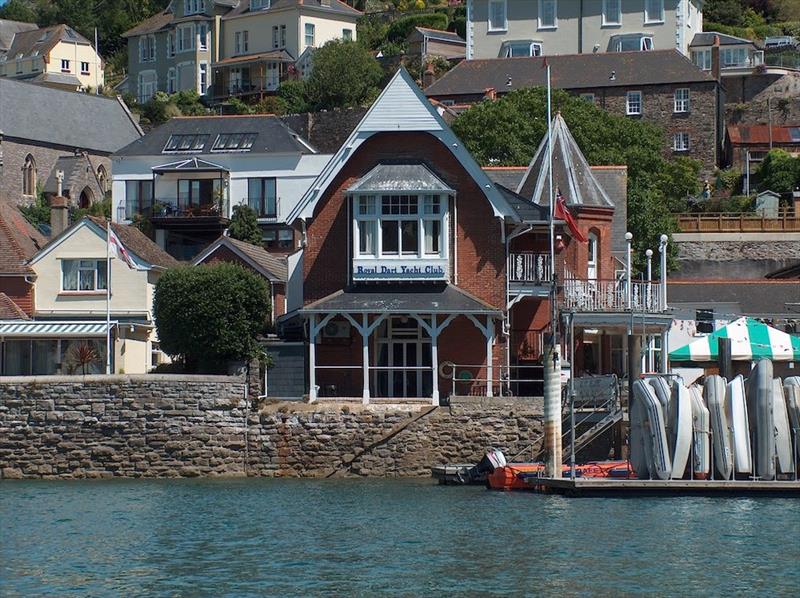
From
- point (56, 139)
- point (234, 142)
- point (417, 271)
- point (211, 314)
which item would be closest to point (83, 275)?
point (211, 314)

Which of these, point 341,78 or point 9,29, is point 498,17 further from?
point 9,29

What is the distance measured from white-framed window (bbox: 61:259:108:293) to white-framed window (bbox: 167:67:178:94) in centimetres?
7674

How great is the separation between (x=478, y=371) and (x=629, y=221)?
865 inches

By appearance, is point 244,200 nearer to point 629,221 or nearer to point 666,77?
point 629,221

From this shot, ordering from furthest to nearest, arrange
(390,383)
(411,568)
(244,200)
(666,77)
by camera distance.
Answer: (666,77), (244,200), (390,383), (411,568)

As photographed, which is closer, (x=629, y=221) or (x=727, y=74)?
(x=629, y=221)

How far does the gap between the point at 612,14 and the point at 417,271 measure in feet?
229

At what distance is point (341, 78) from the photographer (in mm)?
115938

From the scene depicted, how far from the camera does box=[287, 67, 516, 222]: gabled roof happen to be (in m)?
54.1

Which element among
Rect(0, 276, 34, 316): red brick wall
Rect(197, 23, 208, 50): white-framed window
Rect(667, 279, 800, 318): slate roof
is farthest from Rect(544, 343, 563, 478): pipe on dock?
Rect(197, 23, 208, 50): white-framed window

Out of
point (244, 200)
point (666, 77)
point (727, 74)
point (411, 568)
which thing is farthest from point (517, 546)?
point (727, 74)

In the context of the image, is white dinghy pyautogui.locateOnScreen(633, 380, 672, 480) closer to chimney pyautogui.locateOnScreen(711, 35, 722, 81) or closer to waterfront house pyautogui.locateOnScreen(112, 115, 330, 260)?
waterfront house pyautogui.locateOnScreen(112, 115, 330, 260)

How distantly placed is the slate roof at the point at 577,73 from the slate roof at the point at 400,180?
52888 mm

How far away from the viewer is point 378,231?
5425 centimetres
